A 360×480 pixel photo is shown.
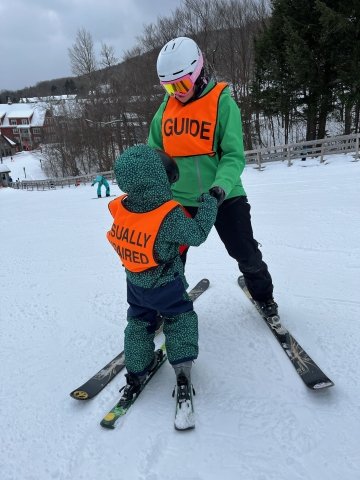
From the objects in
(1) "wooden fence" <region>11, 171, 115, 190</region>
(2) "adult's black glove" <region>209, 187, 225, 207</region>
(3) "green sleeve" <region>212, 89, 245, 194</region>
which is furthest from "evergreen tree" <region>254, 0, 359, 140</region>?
(2) "adult's black glove" <region>209, 187, 225, 207</region>

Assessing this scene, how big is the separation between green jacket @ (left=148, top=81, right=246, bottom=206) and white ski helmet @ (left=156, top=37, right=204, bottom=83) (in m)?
0.18

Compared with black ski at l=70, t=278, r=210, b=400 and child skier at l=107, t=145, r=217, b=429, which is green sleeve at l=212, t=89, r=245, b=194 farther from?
black ski at l=70, t=278, r=210, b=400

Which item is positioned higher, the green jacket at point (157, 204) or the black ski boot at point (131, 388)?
the green jacket at point (157, 204)

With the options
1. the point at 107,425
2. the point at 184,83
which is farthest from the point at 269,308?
the point at 184,83

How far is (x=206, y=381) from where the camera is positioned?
228cm

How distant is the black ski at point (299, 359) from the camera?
2.07m

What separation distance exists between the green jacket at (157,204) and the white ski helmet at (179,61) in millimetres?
616

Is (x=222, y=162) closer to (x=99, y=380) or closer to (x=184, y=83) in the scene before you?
(x=184, y=83)

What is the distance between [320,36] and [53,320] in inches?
804

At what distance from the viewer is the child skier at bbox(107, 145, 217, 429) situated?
6.22 feet

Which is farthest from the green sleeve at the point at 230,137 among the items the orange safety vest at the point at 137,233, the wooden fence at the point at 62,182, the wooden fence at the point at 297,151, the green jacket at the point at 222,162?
the wooden fence at the point at 62,182

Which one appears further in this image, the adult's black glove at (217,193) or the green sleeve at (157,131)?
the green sleeve at (157,131)

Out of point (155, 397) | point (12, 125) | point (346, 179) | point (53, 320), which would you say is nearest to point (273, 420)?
point (155, 397)

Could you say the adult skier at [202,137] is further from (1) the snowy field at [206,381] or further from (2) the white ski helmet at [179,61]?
(1) the snowy field at [206,381]
